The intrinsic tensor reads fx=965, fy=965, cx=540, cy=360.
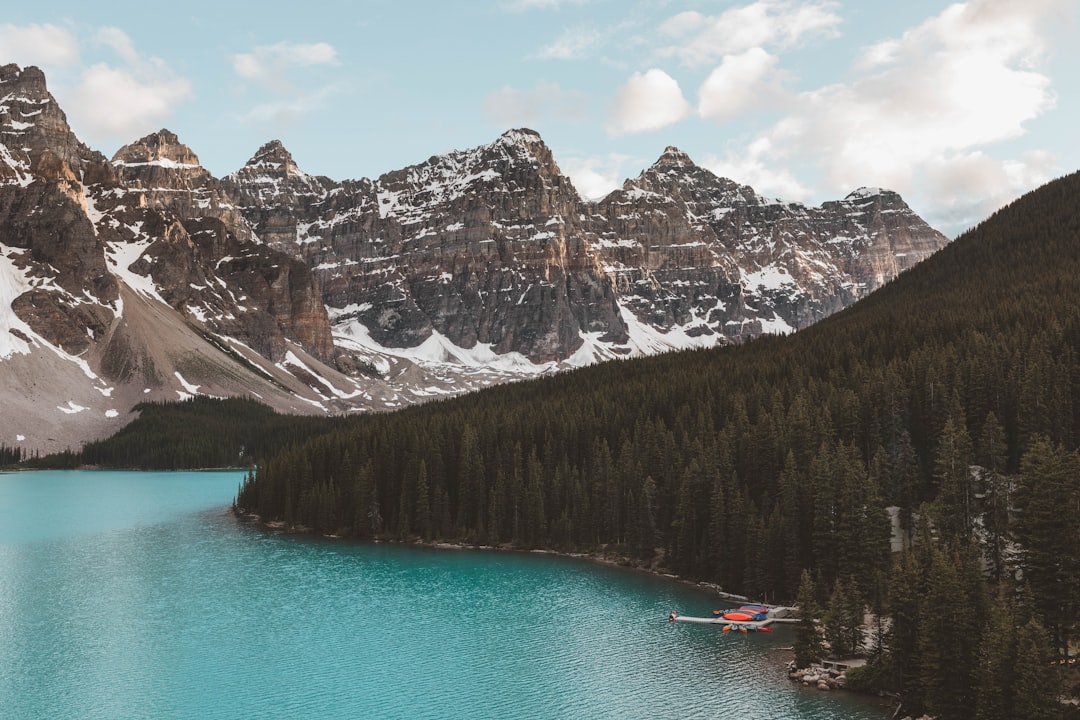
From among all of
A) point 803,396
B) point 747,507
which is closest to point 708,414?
point 803,396

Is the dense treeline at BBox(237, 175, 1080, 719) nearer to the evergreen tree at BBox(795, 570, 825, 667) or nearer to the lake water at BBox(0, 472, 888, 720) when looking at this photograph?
the evergreen tree at BBox(795, 570, 825, 667)

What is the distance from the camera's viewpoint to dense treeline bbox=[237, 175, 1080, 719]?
4853cm

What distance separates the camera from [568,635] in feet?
201

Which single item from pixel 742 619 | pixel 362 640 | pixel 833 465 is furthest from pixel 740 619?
pixel 362 640

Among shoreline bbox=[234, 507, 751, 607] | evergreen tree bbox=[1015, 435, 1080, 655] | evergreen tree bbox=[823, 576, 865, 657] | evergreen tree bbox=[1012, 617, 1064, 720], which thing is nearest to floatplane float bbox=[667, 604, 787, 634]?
shoreline bbox=[234, 507, 751, 607]

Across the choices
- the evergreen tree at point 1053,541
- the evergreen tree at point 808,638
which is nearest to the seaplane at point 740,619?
the evergreen tree at point 808,638

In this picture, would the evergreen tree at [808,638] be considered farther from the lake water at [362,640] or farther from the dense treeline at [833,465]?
the dense treeline at [833,465]

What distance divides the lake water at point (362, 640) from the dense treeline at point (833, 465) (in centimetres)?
528

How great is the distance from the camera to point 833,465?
70.7m

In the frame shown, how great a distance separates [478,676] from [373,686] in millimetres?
5708

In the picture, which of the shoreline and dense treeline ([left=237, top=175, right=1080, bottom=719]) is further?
the shoreline

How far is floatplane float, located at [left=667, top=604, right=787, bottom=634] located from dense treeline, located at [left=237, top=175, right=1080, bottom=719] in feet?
12.3

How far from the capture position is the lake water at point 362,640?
48594 millimetres

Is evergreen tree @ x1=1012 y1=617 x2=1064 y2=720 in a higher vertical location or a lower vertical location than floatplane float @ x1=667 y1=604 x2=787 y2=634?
higher
